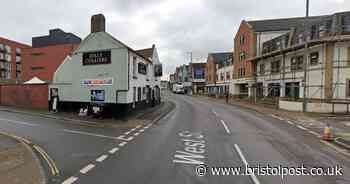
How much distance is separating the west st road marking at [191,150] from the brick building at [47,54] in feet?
141

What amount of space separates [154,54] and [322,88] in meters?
21.2

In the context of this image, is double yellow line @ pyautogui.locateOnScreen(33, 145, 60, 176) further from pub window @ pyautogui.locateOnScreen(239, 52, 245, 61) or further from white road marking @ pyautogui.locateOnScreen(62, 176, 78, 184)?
pub window @ pyautogui.locateOnScreen(239, 52, 245, 61)

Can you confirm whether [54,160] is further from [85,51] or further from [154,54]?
[154,54]

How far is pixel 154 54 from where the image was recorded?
90.9ft

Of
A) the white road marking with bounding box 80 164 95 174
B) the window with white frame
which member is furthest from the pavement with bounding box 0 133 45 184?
the window with white frame

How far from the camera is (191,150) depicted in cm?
784

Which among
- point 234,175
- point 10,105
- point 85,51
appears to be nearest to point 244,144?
point 234,175

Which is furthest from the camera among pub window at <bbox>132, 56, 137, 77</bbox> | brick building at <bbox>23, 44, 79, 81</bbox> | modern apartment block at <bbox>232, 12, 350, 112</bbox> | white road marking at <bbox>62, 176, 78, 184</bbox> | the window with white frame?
the window with white frame

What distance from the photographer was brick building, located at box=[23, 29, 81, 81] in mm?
45594

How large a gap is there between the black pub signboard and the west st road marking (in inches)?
422

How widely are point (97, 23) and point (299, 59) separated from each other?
24921 millimetres

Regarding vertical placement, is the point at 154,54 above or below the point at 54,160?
above

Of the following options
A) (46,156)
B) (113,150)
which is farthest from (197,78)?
(46,156)

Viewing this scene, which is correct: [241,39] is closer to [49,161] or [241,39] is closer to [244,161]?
[244,161]
